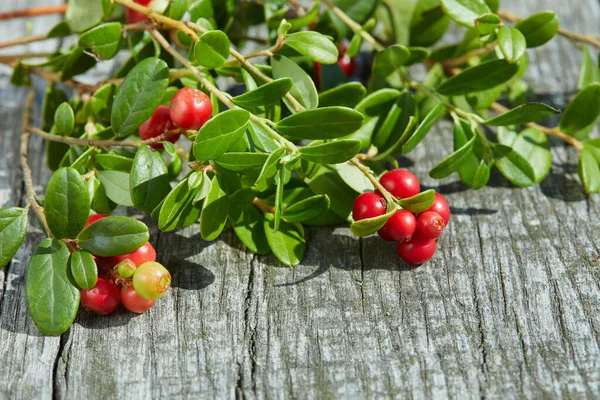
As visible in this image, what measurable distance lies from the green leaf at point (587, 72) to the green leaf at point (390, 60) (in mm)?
619

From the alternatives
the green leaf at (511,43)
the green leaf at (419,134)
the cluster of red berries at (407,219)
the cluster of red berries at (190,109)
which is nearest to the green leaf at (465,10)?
the green leaf at (511,43)

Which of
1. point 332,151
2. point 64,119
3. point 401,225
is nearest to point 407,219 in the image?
point 401,225

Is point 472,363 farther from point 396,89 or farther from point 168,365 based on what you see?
point 396,89

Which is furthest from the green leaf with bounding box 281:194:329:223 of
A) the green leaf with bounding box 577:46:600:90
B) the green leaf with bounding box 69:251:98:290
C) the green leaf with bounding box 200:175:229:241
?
the green leaf with bounding box 577:46:600:90

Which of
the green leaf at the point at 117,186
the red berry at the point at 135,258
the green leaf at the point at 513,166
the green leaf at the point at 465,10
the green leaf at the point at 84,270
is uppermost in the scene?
the green leaf at the point at 465,10

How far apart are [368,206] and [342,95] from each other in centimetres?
37

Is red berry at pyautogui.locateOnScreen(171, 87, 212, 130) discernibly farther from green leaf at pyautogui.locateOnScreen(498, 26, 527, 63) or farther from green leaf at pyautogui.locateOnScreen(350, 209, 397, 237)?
green leaf at pyautogui.locateOnScreen(498, 26, 527, 63)

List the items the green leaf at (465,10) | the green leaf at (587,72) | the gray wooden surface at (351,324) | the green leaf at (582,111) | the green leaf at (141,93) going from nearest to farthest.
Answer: the gray wooden surface at (351,324)
the green leaf at (141,93)
the green leaf at (465,10)
the green leaf at (582,111)
the green leaf at (587,72)

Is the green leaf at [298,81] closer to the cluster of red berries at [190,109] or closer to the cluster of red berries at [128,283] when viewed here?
the cluster of red berries at [190,109]

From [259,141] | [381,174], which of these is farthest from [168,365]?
[381,174]

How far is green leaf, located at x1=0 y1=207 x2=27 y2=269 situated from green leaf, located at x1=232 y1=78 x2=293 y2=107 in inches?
22.3

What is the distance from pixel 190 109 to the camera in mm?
1820

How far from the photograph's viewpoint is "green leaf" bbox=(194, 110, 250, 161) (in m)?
1.69

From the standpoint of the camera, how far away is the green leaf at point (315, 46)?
189 cm
